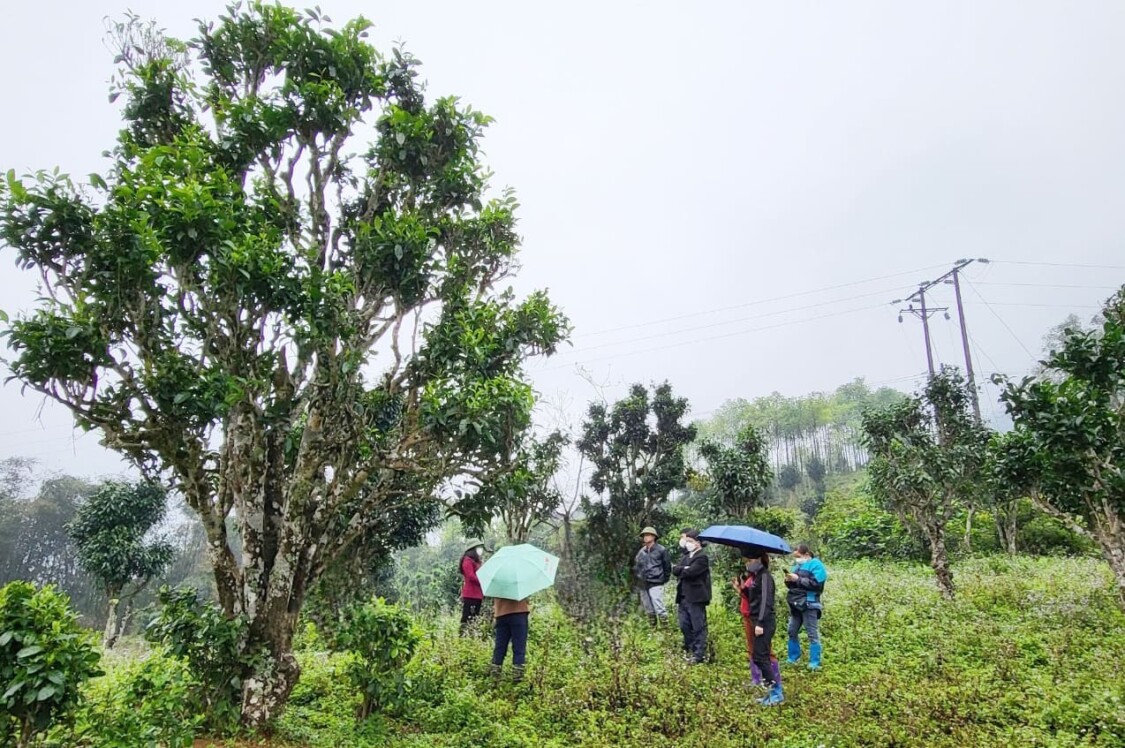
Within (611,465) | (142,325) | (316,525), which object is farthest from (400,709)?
(611,465)

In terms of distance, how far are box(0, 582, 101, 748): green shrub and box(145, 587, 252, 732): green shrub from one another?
1574mm

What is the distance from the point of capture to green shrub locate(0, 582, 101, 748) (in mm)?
3979

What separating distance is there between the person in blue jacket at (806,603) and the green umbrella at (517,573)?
3.27 m

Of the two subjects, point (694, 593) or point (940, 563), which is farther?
Result: point (940, 563)

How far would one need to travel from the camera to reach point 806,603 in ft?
27.2

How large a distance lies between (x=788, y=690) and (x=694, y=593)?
1.61 meters

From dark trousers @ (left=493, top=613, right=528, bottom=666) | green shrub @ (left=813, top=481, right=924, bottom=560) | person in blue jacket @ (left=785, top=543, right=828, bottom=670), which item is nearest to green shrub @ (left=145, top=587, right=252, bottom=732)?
dark trousers @ (left=493, top=613, right=528, bottom=666)

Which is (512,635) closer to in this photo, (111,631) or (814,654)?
(814,654)

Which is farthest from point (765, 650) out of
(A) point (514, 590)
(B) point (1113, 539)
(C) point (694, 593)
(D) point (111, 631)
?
(D) point (111, 631)

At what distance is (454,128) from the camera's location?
25.0ft

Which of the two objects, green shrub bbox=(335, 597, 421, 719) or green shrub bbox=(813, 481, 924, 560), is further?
green shrub bbox=(813, 481, 924, 560)

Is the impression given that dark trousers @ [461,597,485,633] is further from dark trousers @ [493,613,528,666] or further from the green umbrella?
the green umbrella

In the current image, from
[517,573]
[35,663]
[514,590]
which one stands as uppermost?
[517,573]

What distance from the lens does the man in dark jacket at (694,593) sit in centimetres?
838
